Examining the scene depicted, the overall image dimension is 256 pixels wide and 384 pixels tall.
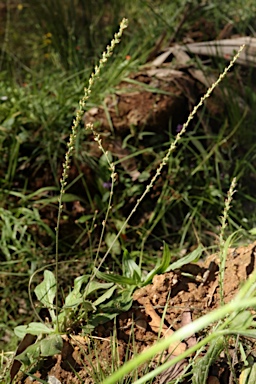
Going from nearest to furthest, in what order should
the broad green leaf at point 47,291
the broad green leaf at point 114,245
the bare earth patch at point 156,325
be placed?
1. the bare earth patch at point 156,325
2. the broad green leaf at point 47,291
3. the broad green leaf at point 114,245

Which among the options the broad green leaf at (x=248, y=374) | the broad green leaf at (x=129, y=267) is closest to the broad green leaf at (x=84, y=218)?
the broad green leaf at (x=129, y=267)

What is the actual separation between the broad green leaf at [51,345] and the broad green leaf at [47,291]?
16 cm

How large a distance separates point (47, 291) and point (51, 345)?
0.84 ft

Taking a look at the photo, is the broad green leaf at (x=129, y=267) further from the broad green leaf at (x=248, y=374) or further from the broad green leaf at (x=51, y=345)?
the broad green leaf at (x=248, y=374)

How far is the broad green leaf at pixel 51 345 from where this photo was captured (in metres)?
1.74

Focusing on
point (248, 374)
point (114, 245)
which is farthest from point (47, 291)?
point (114, 245)

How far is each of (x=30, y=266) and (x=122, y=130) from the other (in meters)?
0.88

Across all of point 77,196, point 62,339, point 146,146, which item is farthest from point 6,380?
point 146,146

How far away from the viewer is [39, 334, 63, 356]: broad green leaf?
1.74 metres

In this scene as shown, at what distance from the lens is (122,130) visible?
3258 millimetres

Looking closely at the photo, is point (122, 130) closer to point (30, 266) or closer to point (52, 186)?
point (52, 186)

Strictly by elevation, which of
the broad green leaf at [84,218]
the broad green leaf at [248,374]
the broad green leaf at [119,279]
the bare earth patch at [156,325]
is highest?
the broad green leaf at [119,279]

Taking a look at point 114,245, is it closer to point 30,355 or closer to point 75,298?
point 75,298

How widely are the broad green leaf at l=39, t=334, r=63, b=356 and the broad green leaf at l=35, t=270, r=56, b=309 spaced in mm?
160
